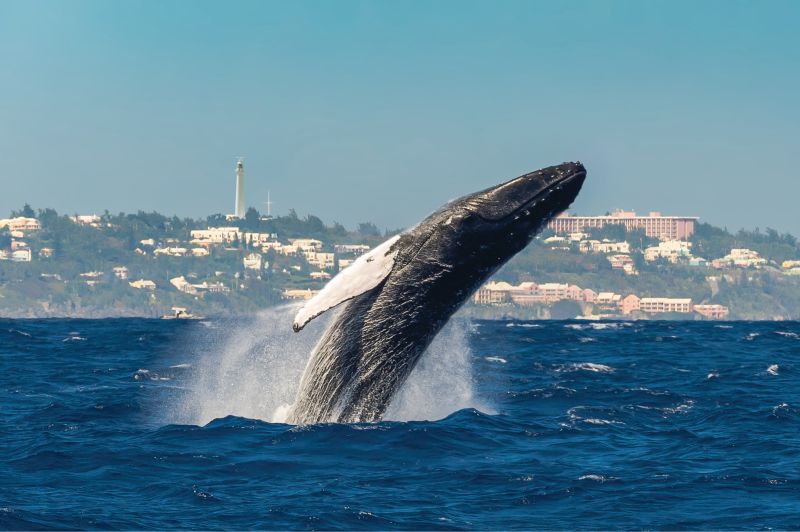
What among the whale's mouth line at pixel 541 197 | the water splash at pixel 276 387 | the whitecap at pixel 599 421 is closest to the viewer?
the whale's mouth line at pixel 541 197

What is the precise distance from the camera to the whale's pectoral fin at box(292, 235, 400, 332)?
10969 millimetres

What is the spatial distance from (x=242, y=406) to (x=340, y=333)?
358 cm

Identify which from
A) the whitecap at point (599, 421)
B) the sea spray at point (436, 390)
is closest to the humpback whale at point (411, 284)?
the sea spray at point (436, 390)

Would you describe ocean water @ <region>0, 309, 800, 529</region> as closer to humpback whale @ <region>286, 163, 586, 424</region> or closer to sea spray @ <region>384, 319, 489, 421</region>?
sea spray @ <region>384, 319, 489, 421</region>

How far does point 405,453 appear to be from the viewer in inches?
490

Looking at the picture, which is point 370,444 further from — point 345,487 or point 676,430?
point 676,430

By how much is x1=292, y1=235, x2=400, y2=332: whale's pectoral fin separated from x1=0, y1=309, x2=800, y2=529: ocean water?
1.69m

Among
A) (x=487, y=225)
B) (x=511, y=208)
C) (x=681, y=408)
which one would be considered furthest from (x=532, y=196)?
(x=681, y=408)

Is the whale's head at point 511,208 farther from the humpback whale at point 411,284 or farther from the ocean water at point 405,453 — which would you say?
the ocean water at point 405,453

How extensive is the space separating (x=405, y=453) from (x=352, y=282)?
2.16 meters

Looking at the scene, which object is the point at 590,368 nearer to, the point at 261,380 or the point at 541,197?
the point at 261,380

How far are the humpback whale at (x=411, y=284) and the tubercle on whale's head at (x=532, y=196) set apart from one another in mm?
10

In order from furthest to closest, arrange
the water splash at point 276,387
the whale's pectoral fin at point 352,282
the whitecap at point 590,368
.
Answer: the whitecap at point 590,368
the water splash at point 276,387
the whale's pectoral fin at point 352,282

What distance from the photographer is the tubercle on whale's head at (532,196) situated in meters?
11.8
